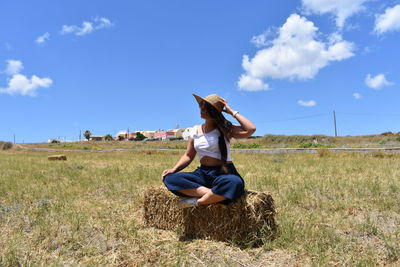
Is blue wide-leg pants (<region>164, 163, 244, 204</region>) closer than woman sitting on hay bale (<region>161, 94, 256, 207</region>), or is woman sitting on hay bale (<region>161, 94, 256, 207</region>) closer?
blue wide-leg pants (<region>164, 163, 244, 204</region>)

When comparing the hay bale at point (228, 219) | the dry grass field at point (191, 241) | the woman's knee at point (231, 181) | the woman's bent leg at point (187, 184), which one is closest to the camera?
the dry grass field at point (191, 241)

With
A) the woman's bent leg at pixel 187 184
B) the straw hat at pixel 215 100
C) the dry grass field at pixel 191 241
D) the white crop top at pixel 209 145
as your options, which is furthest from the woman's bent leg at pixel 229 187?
the straw hat at pixel 215 100

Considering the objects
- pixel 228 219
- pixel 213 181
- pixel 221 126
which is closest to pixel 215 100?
pixel 221 126

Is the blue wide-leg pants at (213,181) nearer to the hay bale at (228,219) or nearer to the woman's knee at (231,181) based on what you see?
the woman's knee at (231,181)

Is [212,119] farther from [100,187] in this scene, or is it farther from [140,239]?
[100,187]

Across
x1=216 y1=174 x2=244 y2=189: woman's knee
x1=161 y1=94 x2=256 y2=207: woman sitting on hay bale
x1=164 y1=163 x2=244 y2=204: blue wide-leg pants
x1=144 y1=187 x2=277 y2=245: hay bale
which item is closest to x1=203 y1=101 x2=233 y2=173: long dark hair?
x1=161 y1=94 x2=256 y2=207: woman sitting on hay bale

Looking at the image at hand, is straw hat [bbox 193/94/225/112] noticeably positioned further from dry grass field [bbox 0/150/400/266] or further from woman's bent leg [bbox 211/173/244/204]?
dry grass field [bbox 0/150/400/266]

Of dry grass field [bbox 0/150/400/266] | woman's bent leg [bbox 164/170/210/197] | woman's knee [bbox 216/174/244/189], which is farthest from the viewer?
woman's bent leg [bbox 164/170/210/197]

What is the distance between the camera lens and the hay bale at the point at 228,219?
391 cm

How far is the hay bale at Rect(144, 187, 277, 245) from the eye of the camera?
391 centimetres

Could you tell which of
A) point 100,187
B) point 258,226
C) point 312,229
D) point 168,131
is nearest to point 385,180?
point 312,229

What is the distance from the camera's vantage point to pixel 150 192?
472cm

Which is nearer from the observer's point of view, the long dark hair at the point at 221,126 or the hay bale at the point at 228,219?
the hay bale at the point at 228,219

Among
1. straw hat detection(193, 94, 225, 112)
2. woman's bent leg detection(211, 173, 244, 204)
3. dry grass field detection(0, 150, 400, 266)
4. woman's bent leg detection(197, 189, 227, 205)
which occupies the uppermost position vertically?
straw hat detection(193, 94, 225, 112)
